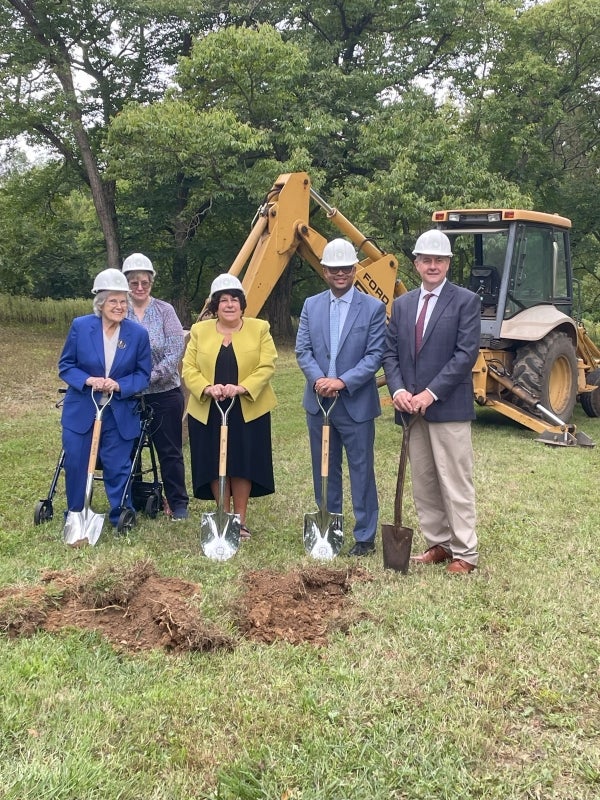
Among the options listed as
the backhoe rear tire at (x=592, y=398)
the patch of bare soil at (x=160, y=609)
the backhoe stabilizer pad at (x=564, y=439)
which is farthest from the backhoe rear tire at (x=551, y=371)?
the patch of bare soil at (x=160, y=609)

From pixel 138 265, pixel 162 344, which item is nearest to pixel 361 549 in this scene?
pixel 162 344

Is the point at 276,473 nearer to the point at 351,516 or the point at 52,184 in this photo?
the point at 351,516

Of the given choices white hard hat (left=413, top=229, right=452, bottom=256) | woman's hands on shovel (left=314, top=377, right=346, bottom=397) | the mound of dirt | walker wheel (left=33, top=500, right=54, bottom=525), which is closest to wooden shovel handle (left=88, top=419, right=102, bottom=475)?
walker wheel (left=33, top=500, right=54, bottom=525)

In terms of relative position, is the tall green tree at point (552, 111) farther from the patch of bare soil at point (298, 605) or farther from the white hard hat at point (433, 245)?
the patch of bare soil at point (298, 605)

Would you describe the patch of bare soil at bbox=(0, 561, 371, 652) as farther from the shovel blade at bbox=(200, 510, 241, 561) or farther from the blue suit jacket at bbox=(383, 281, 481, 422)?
the blue suit jacket at bbox=(383, 281, 481, 422)

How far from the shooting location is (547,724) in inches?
110

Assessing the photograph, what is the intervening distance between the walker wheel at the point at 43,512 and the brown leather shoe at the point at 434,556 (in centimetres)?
265

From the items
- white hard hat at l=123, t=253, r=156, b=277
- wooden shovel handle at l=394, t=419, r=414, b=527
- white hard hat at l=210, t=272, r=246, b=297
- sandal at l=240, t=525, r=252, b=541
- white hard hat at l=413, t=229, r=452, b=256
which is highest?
white hard hat at l=413, t=229, r=452, b=256

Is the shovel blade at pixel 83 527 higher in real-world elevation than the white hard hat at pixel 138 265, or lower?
lower

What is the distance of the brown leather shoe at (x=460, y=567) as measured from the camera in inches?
171

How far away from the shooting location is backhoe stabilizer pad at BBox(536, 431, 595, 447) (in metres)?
8.16

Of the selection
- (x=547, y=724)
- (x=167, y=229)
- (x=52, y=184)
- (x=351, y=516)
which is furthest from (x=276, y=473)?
(x=52, y=184)

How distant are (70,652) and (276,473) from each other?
3922mm

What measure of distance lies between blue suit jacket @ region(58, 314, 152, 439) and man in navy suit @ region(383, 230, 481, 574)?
69.1 inches
